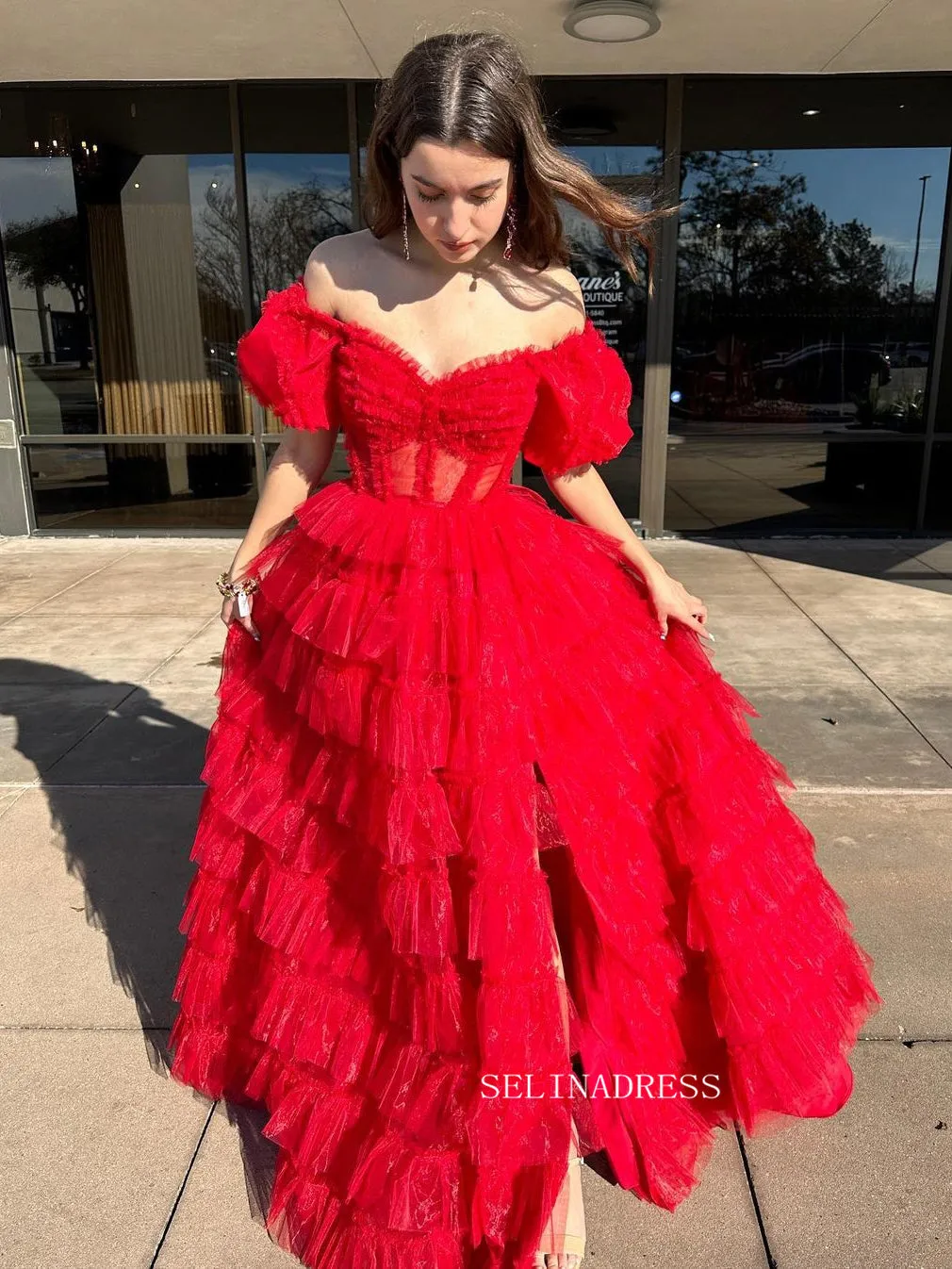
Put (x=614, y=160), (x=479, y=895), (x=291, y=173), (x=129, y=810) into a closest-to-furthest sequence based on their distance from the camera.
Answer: (x=479, y=895)
(x=129, y=810)
(x=614, y=160)
(x=291, y=173)

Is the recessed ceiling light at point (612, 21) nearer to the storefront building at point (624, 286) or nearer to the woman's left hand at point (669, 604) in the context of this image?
the storefront building at point (624, 286)

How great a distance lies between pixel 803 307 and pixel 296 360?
6405mm

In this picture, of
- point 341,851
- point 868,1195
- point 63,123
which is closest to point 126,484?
point 63,123

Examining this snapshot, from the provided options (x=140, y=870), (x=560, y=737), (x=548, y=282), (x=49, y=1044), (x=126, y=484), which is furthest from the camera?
(x=126, y=484)

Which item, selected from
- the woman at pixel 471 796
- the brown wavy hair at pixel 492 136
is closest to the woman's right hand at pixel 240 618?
Answer: the woman at pixel 471 796

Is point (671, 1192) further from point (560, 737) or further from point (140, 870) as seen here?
point (140, 870)

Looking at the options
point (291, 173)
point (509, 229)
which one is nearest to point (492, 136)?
point (509, 229)

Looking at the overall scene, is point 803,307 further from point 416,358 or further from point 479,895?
point 479,895

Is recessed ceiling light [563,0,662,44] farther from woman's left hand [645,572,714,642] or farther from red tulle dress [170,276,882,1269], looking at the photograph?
woman's left hand [645,572,714,642]

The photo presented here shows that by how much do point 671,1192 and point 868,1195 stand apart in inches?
14.7

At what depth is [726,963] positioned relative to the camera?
1.80m

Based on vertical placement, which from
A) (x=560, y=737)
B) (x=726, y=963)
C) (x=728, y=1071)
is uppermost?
(x=560, y=737)

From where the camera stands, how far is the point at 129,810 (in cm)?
337

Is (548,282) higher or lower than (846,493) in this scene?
higher
